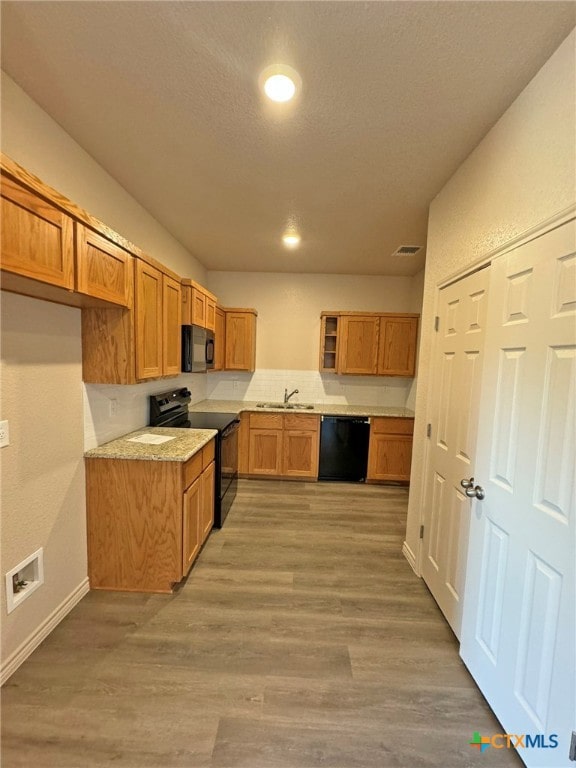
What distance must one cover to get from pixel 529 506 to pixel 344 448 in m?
2.91

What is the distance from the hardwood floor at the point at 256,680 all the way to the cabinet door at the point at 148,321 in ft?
4.94

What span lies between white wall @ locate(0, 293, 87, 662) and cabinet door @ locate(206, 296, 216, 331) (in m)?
1.63

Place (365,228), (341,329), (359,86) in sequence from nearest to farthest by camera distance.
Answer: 1. (359,86)
2. (365,228)
3. (341,329)

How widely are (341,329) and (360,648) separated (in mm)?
3386

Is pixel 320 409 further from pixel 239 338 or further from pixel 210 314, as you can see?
pixel 210 314

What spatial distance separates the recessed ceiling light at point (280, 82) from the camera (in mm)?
1369

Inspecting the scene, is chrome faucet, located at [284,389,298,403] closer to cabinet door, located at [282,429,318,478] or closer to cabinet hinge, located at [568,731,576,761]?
cabinet door, located at [282,429,318,478]

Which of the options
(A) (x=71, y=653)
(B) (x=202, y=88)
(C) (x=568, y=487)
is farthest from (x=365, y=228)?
(A) (x=71, y=653)

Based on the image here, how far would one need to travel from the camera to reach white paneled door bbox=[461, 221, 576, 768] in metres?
1.12

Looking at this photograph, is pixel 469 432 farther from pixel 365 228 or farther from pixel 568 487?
pixel 365 228

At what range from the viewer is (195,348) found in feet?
10.2

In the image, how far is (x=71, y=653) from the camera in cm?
168

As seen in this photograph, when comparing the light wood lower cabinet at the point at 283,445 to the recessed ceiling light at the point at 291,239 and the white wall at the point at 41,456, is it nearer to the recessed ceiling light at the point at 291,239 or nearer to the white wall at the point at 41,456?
the recessed ceiling light at the point at 291,239

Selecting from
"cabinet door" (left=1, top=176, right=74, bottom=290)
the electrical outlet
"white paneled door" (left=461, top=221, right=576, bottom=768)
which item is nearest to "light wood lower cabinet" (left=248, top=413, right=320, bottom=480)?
"white paneled door" (left=461, top=221, right=576, bottom=768)
